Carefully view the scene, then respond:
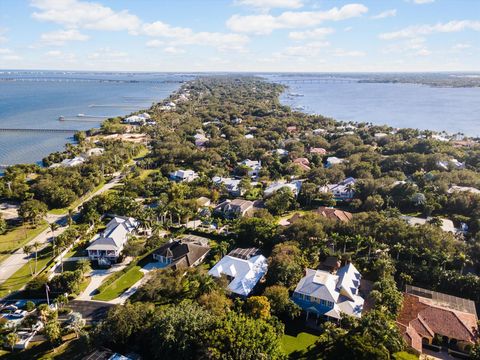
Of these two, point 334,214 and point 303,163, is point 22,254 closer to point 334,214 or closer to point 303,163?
point 334,214

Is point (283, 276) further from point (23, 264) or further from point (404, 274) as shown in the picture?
point (23, 264)

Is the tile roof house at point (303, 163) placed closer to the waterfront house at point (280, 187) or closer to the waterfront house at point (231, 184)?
the waterfront house at point (280, 187)

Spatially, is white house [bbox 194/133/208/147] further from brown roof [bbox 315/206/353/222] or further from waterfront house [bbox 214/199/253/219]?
brown roof [bbox 315/206/353/222]

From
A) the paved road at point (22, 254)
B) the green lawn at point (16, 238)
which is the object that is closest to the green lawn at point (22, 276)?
the paved road at point (22, 254)

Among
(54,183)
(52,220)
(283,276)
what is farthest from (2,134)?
(283,276)

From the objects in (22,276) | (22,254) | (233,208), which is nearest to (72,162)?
(22,254)

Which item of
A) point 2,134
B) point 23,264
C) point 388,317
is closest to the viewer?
point 388,317

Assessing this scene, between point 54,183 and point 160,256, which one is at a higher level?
point 54,183
